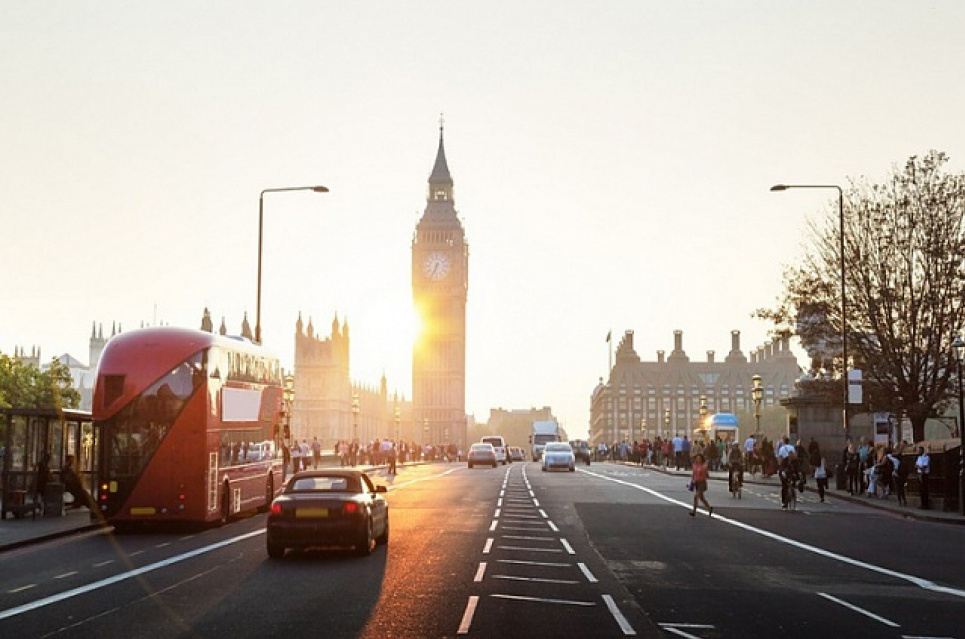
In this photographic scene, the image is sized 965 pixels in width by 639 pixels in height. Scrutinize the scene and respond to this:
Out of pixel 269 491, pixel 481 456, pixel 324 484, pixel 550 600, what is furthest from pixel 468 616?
pixel 481 456

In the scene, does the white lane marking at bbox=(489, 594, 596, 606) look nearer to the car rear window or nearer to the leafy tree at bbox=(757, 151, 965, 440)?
the car rear window

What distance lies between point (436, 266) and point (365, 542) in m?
161

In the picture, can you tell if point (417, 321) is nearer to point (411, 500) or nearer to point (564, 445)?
point (564, 445)

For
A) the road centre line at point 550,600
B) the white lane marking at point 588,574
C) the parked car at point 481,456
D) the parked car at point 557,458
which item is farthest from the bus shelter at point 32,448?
the parked car at point 481,456

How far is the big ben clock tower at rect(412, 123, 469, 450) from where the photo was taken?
17838cm

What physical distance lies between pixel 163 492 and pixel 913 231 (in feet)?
102

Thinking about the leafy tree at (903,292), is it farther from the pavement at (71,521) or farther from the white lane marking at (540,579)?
the white lane marking at (540,579)

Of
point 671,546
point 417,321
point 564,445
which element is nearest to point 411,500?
point 671,546

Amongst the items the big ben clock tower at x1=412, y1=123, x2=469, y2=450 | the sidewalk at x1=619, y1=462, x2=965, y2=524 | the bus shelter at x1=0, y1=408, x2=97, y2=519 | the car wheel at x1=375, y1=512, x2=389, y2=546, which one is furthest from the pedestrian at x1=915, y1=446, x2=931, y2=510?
the big ben clock tower at x1=412, y1=123, x2=469, y2=450

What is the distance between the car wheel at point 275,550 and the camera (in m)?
17.8

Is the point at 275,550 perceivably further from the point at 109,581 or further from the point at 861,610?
the point at 861,610

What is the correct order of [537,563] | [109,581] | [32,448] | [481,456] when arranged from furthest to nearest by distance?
[481,456], [32,448], [537,563], [109,581]

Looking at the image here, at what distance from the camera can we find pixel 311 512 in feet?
57.6

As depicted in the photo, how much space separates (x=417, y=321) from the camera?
590 ft
